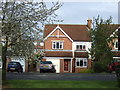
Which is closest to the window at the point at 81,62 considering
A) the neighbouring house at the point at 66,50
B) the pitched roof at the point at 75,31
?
the neighbouring house at the point at 66,50

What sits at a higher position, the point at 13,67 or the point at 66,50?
the point at 66,50

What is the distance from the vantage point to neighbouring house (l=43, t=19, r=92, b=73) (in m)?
44.3

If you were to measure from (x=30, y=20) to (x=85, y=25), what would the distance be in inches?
1408

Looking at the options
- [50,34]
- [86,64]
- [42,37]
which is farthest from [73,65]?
[42,37]

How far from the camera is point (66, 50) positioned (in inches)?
1777

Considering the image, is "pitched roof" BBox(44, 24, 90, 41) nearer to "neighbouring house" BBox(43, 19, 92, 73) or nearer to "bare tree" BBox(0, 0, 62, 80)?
"neighbouring house" BBox(43, 19, 92, 73)

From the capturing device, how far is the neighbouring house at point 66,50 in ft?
145

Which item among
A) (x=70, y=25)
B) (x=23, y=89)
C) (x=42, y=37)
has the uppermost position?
(x=70, y=25)

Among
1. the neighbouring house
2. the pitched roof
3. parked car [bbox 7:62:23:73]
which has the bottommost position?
parked car [bbox 7:62:23:73]

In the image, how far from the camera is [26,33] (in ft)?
49.5

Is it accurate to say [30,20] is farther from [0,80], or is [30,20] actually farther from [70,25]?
[70,25]

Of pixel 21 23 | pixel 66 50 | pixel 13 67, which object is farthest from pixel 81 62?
pixel 21 23

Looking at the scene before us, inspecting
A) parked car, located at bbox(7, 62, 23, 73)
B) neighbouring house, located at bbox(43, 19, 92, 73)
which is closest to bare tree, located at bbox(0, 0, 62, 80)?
parked car, located at bbox(7, 62, 23, 73)

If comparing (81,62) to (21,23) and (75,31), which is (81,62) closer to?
(75,31)
